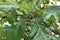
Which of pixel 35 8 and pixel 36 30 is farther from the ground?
pixel 35 8

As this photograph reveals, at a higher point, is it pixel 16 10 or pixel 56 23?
pixel 16 10

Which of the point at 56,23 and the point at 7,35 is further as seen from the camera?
the point at 56,23

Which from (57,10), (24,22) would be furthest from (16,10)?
(57,10)

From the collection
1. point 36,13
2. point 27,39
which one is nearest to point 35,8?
point 36,13

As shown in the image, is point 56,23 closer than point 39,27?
No

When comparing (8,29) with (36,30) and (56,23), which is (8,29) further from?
(56,23)

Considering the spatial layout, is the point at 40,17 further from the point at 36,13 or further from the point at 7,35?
the point at 7,35
